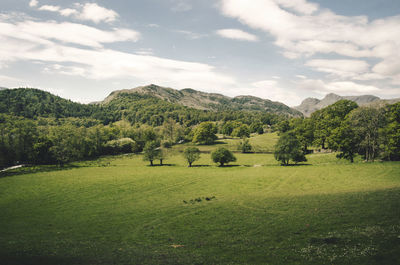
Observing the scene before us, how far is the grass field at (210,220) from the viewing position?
1931 cm

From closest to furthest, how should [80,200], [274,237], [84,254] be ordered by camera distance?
[84,254] < [274,237] < [80,200]

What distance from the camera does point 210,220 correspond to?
3067 cm

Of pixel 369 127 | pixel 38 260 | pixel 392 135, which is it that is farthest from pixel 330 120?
pixel 38 260

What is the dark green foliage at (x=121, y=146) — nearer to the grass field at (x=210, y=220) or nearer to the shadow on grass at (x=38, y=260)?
the grass field at (x=210, y=220)

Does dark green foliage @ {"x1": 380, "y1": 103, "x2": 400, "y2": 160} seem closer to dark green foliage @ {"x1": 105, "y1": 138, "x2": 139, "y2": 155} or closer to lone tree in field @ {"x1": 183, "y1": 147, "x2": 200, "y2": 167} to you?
lone tree in field @ {"x1": 183, "y1": 147, "x2": 200, "y2": 167}

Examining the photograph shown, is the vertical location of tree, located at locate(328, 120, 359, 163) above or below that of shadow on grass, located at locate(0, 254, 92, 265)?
above

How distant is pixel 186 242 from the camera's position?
23703 mm

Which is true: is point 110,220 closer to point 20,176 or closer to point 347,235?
point 347,235

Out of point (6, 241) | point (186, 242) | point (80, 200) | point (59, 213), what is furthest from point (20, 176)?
point (186, 242)

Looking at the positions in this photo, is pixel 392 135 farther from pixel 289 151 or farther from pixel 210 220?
pixel 210 220

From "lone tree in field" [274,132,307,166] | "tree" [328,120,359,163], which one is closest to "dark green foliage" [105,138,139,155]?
"lone tree in field" [274,132,307,166]

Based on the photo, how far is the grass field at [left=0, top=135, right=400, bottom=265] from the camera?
63.4 feet

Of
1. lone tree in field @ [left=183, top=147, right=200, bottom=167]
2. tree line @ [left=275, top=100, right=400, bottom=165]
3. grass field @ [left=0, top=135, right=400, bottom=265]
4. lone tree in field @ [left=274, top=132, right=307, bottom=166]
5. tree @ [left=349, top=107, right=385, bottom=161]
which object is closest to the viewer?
grass field @ [left=0, top=135, right=400, bottom=265]

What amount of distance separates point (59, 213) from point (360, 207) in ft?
154
